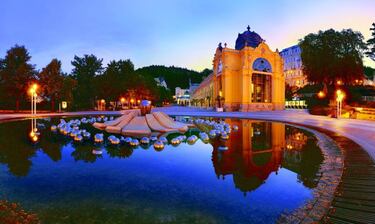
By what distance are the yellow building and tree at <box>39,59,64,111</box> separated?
109ft

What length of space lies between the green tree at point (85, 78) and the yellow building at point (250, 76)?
100 feet

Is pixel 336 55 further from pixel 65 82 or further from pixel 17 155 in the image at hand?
pixel 65 82

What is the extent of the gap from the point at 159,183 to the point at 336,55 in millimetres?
42774

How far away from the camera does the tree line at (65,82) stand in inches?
1773

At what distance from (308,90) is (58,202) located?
71725 mm

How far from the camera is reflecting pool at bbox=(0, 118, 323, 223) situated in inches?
195

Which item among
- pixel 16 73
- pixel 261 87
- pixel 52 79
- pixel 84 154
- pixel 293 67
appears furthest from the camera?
pixel 293 67

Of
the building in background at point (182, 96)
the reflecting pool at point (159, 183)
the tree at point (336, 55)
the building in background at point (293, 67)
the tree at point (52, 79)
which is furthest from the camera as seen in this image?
the building in background at point (182, 96)

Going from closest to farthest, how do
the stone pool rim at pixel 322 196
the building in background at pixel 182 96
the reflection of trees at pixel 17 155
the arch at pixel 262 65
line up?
the stone pool rim at pixel 322 196, the reflection of trees at pixel 17 155, the arch at pixel 262 65, the building in background at pixel 182 96

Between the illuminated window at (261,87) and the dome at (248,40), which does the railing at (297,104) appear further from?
the dome at (248,40)

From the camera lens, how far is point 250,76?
168 feet

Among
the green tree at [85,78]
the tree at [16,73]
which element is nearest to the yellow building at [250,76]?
the green tree at [85,78]

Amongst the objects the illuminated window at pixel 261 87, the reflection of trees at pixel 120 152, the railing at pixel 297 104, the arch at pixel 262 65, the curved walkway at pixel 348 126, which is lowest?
the reflection of trees at pixel 120 152

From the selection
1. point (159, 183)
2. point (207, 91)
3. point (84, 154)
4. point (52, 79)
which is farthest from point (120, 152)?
point (207, 91)
